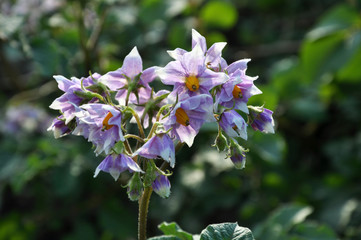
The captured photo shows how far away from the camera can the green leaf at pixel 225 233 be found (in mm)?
1466

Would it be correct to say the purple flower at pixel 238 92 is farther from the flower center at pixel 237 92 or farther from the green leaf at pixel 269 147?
the green leaf at pixel 269 147

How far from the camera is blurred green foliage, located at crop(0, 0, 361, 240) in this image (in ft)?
10.0

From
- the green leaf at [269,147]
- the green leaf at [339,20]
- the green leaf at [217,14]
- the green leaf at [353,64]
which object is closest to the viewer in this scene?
the green leaf at [269,147]

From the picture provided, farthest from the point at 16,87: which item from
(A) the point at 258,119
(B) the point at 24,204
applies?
(A) the point at 258,119

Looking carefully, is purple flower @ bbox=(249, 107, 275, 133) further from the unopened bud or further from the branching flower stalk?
the unopened bud

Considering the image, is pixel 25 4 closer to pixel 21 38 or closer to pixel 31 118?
pixel 31 118

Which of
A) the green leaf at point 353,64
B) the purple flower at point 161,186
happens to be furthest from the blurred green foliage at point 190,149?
the purple flower at point 161,186

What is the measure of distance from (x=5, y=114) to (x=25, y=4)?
888 millimetres

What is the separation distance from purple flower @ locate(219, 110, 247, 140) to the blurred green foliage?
1238 millimetres

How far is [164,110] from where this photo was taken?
157 centimetres

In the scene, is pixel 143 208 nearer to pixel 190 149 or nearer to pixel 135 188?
pixel 135 188

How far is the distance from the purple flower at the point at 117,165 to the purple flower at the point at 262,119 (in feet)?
1.33

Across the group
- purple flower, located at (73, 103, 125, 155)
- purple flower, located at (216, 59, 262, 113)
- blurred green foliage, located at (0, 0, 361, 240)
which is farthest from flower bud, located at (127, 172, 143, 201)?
blurred green foliage, located at (0, 0, 361, 240)

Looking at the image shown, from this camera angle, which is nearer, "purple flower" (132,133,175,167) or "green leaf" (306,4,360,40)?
"purple flower" (132,133,175,167)
